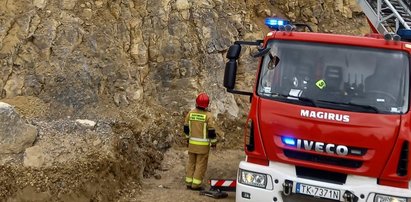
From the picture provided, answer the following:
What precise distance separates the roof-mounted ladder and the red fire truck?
358cm

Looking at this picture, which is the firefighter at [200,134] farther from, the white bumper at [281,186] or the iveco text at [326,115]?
the iveco text at [326,115]

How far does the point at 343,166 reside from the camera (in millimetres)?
5578

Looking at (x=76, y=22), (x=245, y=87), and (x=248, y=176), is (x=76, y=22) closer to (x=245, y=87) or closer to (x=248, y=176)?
(x=245, y=87)

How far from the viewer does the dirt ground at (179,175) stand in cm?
777

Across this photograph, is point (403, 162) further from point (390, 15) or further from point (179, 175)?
point (390, 15)

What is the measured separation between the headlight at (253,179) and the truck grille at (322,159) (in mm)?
384

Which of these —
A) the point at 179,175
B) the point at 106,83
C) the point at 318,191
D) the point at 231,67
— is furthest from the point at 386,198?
the point at 106,83

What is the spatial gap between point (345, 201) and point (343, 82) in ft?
4.52

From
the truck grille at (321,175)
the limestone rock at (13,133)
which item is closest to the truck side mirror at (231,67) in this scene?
the truck grille at (321,175)

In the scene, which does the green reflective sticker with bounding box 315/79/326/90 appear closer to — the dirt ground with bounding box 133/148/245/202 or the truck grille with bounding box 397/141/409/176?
the truck grille with bounding box 397/141/409/176

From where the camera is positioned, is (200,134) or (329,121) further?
(200,134)

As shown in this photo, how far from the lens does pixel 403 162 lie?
213 inches

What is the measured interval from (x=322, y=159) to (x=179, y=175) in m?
3.81

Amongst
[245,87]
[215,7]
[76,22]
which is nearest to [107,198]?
[76,22]
